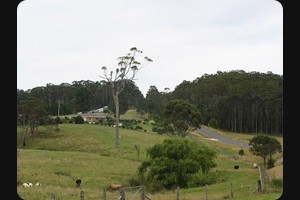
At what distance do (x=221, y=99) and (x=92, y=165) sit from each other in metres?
49.7

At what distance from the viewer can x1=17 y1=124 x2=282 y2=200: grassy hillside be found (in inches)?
626

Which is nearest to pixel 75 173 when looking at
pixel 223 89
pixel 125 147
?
pixel 125 147

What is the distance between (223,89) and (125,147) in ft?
173

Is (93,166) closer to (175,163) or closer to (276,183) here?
(175,163)

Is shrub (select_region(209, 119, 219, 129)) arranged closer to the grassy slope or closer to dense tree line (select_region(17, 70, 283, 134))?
dense tree line (select_region(17, 70, 283, 134))

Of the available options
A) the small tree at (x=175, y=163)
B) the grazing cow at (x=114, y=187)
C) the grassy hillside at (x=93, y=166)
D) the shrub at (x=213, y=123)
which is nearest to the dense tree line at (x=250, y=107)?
the shrub at (x=213, y=123)

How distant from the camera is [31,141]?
41562 mm

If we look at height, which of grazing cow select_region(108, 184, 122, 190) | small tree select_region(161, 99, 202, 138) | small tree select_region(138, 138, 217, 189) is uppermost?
small tree select_region(161, 99, 202, 138)

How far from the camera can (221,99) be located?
73500 mm

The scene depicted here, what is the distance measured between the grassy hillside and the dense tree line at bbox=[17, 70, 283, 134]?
18.0 m

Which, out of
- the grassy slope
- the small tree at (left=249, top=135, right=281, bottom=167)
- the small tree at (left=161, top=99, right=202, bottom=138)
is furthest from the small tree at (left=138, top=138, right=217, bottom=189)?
the small tree at (left=161, top=99, right=202, bottom=138)

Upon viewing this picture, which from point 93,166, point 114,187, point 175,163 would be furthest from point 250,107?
point 114,187

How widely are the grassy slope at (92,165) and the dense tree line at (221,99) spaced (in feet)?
58.7

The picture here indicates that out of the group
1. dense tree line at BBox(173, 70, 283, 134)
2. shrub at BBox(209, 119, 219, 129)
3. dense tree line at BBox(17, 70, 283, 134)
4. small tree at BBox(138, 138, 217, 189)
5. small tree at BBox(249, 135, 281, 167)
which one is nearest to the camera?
small tree at BBox(138, 138, 217, 189)
